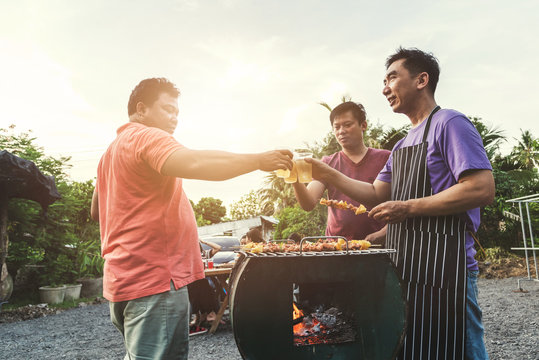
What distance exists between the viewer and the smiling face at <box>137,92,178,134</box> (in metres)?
2.36

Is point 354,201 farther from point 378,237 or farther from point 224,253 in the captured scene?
point 224,253

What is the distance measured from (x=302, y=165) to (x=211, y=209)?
162 feet

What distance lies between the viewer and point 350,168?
3.49m

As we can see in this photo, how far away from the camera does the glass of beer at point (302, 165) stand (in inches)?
105

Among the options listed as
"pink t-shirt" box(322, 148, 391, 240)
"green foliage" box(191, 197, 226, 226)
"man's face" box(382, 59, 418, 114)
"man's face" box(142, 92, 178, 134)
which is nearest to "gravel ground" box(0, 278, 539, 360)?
"pink t-shirt" box(322, 148, 391, 240)

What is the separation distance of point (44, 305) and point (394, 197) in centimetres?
918

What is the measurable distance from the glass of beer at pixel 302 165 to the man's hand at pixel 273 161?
0.45 m

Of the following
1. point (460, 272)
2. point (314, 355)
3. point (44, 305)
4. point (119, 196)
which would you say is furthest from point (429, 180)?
point (44, 305)

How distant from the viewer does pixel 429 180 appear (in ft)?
7.02

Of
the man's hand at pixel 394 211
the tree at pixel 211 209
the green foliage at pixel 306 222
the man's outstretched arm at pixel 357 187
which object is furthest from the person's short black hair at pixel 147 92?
the tree at pixel 211 209

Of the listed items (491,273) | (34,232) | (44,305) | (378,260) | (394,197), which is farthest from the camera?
(491,273)

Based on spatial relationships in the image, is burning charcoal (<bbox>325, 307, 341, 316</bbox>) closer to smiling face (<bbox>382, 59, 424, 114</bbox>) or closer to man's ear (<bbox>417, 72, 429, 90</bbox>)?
smiling face (<bbox>382, 59, 424, 114</bbox>)

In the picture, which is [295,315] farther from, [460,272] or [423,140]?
[423,140]

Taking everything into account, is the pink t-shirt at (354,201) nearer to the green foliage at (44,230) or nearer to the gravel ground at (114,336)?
the gravel ground at (114,336)
